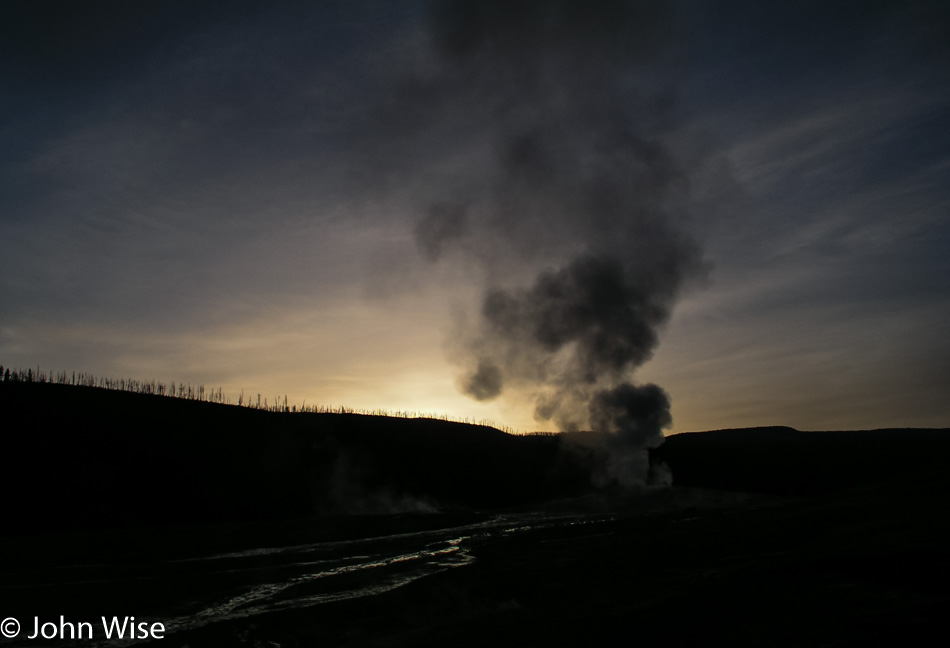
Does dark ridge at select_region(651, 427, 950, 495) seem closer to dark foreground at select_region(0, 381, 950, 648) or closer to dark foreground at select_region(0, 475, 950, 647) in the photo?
dark foreground at select_region(0, 381, 950, 648)

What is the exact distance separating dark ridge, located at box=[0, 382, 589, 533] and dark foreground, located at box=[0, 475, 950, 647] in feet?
55.5

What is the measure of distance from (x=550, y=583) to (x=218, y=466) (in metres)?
39.8

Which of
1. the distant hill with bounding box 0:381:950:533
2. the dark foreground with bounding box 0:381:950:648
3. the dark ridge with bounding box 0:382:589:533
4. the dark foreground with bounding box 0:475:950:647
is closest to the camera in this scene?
the dark foreground with bounding box 0:475:950:647

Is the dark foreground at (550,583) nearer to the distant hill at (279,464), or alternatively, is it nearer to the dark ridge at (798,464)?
the distant hill at (279,464)

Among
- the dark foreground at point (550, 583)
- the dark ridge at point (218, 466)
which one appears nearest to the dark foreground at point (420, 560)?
the dark foreground at point (550, 583)

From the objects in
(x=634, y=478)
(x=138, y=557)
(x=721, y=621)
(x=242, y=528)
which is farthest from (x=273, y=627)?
(x=634, y=478)

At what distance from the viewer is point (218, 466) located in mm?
46812

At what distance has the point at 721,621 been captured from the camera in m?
8.20

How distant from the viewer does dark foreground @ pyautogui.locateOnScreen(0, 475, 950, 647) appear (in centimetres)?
814

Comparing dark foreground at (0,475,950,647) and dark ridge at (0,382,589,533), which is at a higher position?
dark ridge at (0,382,589,533)

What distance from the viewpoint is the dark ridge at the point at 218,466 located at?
37906 mm

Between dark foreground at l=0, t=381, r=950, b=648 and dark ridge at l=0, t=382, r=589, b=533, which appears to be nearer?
dark foreground at l=0, t=381, r=950, b=648

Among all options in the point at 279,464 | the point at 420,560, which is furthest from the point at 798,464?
the point at 420,560

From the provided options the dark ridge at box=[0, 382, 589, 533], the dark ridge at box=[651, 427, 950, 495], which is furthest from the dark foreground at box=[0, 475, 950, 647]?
the dark ridge at box=[651, 427, 950, 495]
